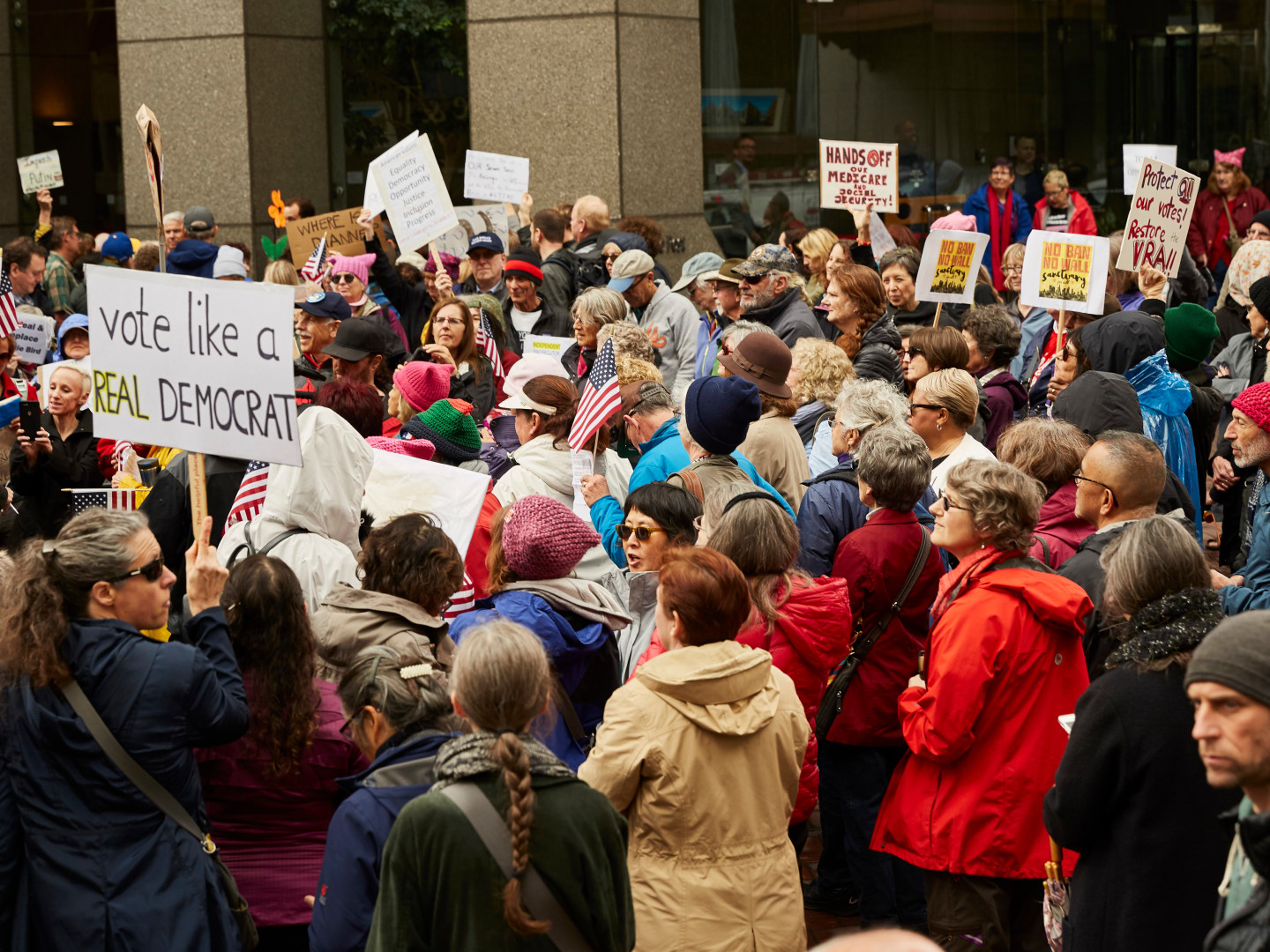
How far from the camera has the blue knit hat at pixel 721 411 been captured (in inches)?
229

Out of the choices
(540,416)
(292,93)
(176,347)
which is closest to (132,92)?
(292,93)

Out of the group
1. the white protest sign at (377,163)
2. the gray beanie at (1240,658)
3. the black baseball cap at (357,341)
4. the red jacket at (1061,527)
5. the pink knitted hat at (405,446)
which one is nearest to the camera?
the gray beanie at (1240,658)

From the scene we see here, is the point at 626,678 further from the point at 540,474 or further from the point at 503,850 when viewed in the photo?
the point at 503,850

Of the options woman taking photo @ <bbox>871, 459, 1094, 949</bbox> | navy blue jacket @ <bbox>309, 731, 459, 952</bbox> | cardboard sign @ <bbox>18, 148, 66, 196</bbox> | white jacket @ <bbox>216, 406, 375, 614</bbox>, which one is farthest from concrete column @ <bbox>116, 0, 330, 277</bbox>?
navy blue jacket @ <bbox>309, 731, 459, 952</bbox>

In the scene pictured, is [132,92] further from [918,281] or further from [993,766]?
[993,766]

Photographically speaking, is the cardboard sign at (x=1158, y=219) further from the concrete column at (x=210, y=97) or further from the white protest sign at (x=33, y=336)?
the concrete column at (x=210, y=97)

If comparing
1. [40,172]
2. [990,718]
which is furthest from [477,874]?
[40,172]

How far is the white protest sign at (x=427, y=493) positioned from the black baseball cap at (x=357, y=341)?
5.19 ft

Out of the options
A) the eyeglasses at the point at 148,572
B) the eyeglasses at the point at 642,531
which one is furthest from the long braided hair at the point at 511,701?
the eyeglasses at the point at 642,531

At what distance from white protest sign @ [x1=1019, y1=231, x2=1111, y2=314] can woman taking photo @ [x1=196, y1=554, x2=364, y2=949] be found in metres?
5.79

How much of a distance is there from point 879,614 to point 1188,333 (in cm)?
442

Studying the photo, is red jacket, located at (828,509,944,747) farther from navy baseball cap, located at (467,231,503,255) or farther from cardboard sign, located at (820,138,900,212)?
cardboard sign, located at (820,138,900,212)

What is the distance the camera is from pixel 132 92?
16031mm

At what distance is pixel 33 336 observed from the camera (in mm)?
9805
